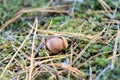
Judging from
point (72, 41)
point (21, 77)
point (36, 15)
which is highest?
point (36, 15)

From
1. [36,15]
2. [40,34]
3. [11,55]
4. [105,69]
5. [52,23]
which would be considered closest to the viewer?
[105,69]

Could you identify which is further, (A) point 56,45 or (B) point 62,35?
(B) point 62,35

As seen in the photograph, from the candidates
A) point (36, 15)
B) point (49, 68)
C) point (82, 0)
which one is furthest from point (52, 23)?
point (49, 68)

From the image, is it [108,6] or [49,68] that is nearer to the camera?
[49,68]

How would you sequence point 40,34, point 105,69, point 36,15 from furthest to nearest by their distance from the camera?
point 36,15 < point 40,34 < point 105,69

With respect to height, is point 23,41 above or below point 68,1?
below

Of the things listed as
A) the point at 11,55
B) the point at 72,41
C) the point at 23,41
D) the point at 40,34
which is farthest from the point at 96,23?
the point at 11,55

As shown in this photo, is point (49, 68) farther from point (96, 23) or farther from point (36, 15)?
point (36, 15)
